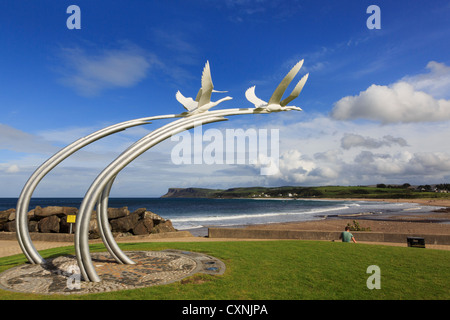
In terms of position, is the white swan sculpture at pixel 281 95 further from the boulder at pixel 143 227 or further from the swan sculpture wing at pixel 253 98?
the boulder at pixel 143 227

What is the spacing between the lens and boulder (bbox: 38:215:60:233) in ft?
55.0

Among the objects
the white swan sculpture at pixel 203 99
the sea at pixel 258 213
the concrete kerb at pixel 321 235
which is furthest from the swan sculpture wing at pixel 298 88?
the sea at pixel 258 213

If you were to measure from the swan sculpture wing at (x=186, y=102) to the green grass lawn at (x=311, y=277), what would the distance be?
4.93 m

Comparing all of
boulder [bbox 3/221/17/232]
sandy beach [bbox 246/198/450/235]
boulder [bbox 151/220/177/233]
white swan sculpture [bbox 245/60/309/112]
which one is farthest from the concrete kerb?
boulder [bbox 3/221/17/232]

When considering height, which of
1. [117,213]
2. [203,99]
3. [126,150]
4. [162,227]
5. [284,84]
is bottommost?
[162,227]

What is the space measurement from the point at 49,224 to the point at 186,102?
13755mm

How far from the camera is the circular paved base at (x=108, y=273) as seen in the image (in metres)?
6.57

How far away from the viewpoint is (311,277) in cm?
720

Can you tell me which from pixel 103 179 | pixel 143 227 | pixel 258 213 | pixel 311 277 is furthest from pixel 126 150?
pixel 258 213

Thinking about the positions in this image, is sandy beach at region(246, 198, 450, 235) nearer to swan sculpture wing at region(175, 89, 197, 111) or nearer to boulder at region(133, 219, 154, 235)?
boulder at region(133, 219, 154, 235)

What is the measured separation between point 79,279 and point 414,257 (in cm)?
1047

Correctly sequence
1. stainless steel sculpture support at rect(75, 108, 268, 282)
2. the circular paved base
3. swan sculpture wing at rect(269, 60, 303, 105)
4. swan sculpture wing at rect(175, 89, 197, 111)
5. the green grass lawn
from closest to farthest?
the green grass lawn, the circular paved base, stainless steel sculpture support at rect(75, 108, 268, 282), swan sculpture wing at rect(269, 60, 303, 105), swan sculpture wing at rect(175, 89, 197, 111)

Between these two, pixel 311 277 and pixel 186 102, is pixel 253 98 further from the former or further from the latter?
pixel 311 277
